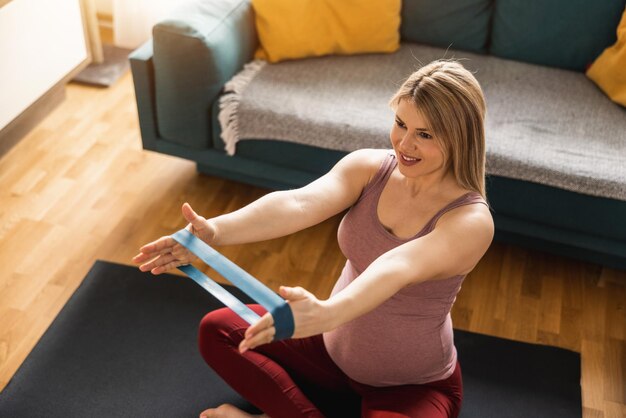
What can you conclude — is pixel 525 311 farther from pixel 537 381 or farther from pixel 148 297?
pixel 148 297

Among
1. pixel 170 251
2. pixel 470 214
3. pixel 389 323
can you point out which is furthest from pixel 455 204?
pixel 170 251

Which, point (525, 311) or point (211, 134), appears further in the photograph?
point (211, 134)

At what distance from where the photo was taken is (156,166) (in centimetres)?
278

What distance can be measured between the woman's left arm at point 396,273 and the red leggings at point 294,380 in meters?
0.34

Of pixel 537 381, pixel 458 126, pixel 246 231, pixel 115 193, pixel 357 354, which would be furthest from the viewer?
pixel 115 193

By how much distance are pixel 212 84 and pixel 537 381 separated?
136 centimetres

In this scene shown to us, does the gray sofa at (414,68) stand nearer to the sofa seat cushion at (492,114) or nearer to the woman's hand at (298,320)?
the sofa seat cushion at (492,114)

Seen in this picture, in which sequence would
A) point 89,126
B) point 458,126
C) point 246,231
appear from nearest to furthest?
1. point 458,126
2. point 246,231
3. point 89,126

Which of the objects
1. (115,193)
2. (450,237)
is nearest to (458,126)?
(450,237)

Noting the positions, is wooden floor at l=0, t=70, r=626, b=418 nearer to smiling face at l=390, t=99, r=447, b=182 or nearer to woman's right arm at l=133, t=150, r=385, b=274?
woman's right arm at l=133, t=150, r=385, b=274

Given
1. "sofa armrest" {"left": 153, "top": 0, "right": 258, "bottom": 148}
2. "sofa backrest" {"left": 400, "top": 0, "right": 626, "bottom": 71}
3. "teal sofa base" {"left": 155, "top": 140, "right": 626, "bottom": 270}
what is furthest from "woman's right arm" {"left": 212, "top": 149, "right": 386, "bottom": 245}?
"sofa backrest" {"left": 400, "top": 0, "right": 626, "bottom": 71}

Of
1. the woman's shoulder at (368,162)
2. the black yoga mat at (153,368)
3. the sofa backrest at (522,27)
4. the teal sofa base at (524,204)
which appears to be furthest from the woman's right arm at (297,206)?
the sofa backrest at (522,27)

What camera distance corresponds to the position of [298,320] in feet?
3.95

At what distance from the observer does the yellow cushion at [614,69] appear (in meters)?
2.39
